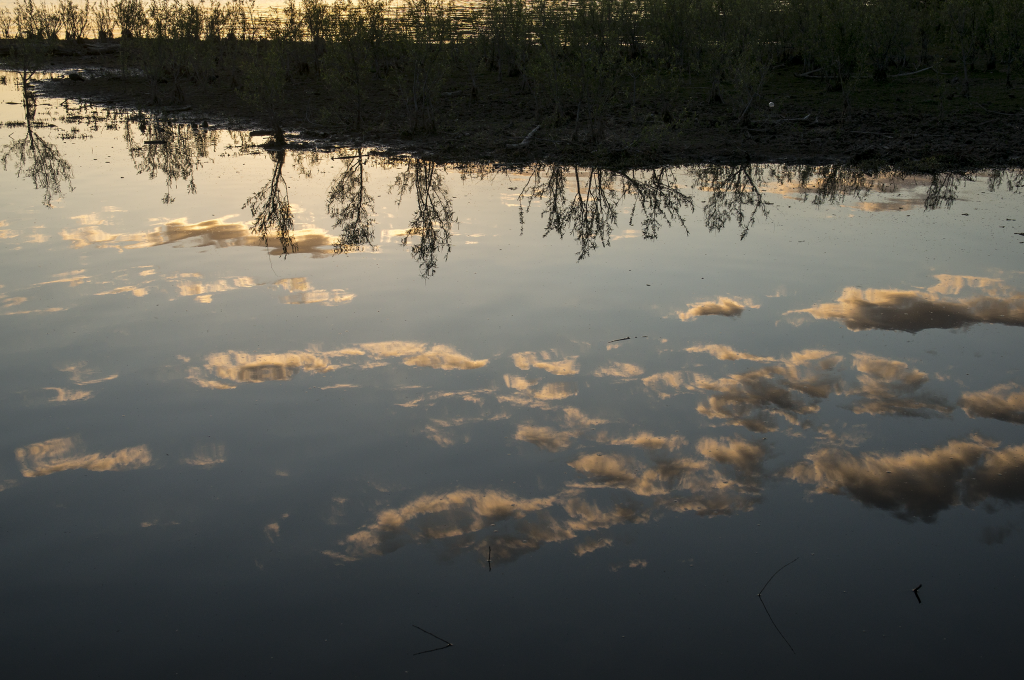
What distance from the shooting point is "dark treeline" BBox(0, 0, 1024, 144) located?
69.9 feet

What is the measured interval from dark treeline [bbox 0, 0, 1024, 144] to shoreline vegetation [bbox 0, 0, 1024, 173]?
0.10 meters

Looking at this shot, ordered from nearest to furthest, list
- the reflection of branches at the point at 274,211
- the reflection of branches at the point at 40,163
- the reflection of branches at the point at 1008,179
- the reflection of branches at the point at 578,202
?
the reflection of branches at the point at 274,211 → the reflection of branches at the point at 578,202 → the reflection of branches at the point at 1008,179 → the reflection of branches at the point at 40,163

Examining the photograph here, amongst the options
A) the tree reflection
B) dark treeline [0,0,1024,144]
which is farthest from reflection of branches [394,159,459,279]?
dark treeline [0,0,1024,144]

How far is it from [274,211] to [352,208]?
1.38 metres

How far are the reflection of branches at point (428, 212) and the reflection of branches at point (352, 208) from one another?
657mm

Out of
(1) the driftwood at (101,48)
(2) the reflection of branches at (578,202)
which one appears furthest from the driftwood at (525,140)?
(1) the driftwood at (101,48)

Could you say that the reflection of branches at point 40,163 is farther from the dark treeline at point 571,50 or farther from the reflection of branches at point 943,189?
the reflection of branches at point 943,189

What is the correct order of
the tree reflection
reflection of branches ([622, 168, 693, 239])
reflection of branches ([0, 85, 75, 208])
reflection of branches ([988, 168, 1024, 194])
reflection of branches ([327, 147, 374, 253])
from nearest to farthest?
1. reflection of branches ([327, 147, 374, 253])
2. the tree reflection
3. reflection of branches ([622, 168, 693, 239])
4. reflection of branches ([988, 168, 1024, 194])
5. reflection of branches ([0, 85, 75, 208])

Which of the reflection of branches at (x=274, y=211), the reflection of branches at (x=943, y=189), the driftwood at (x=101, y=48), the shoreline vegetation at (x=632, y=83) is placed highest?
the driftwood at (x=101, y=48)

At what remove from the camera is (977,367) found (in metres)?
7.76

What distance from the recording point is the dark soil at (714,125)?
61.8 ft

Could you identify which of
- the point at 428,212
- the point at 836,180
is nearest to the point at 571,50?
the point at 836,180

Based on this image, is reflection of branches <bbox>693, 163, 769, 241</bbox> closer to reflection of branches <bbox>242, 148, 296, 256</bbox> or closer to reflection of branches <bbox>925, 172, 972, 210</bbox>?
reflection of branches <bbox>925, 172, 972, 210</bbox>


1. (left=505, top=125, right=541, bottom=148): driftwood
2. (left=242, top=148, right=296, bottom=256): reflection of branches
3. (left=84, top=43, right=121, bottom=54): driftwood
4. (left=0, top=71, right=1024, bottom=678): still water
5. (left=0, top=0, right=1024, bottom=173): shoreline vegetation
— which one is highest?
(left=84, top=43, right=121, bottom=54): driftwood
